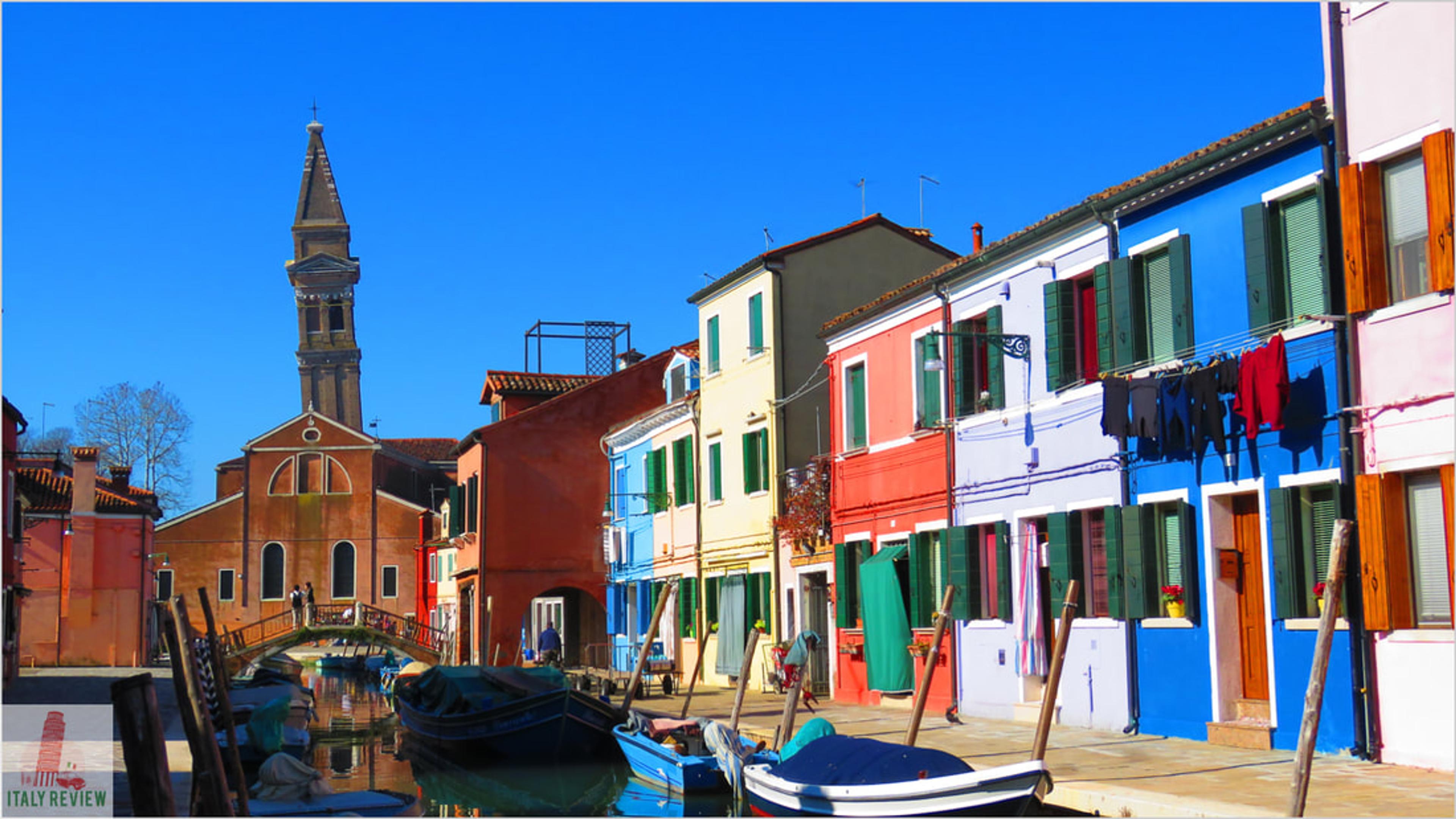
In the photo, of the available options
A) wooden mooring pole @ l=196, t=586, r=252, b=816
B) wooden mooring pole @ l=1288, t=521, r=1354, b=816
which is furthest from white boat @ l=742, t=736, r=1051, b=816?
wooden mooring pole @ l=196, t=586, r=252, b=816

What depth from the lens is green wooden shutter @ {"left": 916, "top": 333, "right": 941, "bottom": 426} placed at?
2116 cm

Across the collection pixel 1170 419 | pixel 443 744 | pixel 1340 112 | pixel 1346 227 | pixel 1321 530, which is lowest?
pixel 443 744

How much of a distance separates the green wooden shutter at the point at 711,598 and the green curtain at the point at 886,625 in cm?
740

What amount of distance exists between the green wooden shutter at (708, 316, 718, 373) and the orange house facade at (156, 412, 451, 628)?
32705 millimetres

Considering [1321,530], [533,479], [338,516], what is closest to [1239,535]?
[1321,530]

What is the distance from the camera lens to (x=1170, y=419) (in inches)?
626

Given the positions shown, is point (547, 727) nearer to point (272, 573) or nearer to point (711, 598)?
point (711, 598)

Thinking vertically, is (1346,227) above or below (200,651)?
above

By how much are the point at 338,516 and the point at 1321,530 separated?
168ft

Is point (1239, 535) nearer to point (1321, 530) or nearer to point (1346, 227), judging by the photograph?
point (1321, 530)

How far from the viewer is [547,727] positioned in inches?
848

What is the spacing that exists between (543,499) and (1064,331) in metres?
23.6

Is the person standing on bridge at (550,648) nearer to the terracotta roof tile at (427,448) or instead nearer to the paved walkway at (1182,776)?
the paved walkway at (1182,776)

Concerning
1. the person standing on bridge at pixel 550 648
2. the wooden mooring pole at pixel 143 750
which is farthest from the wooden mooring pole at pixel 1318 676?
the person standing on bridge at pixel 550 648
